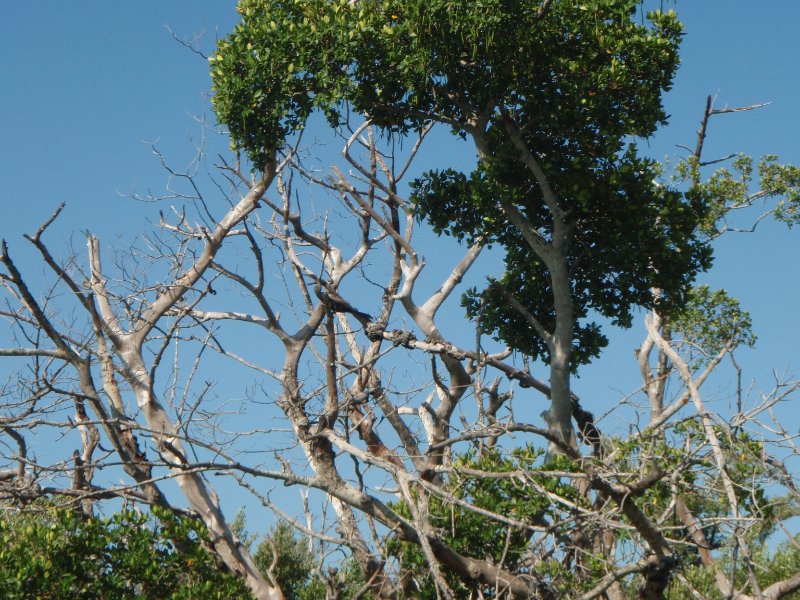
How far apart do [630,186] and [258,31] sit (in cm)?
544

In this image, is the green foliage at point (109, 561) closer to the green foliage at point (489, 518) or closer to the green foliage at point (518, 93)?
the green foliage at point (489, 518)

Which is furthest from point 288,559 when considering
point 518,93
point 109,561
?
point 518,93

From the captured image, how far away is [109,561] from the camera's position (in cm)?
1032

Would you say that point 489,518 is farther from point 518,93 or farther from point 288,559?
point 288,559

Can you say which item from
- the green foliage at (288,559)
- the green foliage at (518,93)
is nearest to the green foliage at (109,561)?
the green foliage at (518,93)

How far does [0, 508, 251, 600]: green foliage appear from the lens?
980 cm

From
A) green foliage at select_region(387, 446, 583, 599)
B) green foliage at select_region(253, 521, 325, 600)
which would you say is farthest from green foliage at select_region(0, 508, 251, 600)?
green foliage at select_region(253, 521, 325, 600)

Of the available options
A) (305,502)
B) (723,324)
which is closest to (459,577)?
(305,502)

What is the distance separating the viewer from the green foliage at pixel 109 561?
9.80m

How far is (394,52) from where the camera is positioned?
12.2m

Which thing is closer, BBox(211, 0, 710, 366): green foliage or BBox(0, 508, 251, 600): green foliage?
BBox(0, 508, 251, 600): green foliage

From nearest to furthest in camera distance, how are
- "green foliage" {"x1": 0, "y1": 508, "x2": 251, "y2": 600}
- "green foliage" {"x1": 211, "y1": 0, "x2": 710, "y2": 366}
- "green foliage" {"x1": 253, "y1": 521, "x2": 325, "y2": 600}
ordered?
"green foliage" {"x1": 0, "y1": 508, "x2": 251, "y2": 600} < "green foliage" {"x1": 211, "y1": 0, "x2": 710, "y2": 366} < "green foliage" {"x1": 253, "y1": 521, "x2": 325, "y2": 600}

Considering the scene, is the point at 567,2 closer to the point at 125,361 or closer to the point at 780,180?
the point at 125,361

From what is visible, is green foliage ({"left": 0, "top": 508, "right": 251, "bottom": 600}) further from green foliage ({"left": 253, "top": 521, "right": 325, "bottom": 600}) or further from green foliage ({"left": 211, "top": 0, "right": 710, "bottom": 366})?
green foliage ({"left": 253, "top": 521, "right": 325, "bottom": 600})
